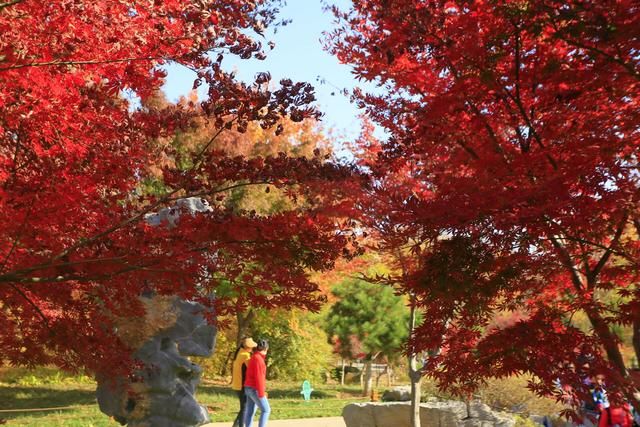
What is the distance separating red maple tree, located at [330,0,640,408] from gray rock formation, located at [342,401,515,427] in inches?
207

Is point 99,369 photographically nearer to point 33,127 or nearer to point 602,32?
point 33,127

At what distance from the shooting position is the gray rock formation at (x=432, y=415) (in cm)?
1032

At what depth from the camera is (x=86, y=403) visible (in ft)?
49.9

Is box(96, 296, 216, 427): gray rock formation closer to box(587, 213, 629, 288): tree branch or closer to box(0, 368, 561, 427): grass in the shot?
box(0, 368, 561, 427): grass

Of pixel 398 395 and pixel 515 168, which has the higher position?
pixel 515 168

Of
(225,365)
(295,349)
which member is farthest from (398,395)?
(225,365)

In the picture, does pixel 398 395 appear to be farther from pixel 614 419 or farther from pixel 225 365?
pixel 225 365

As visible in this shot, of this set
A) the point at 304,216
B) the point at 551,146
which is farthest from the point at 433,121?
the point at 304,216

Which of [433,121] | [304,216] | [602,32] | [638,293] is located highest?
[433,121]

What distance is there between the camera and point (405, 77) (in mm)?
5641

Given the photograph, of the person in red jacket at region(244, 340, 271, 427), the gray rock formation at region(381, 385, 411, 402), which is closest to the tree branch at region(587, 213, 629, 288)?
the person in red jacket at region(244, 340, 271, 427)

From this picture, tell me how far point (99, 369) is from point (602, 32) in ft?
16.3

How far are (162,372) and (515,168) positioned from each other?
295 inches

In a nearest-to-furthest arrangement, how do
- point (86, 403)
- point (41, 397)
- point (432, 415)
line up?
1. point (432, 415)
2. point (86, 403)
3. point (41, 397)
